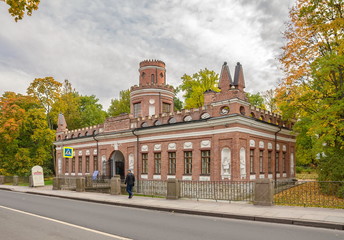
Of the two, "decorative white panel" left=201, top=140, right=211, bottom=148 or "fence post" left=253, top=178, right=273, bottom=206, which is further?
"decorative white panel" left=201, top=140, right=211, bottom=148

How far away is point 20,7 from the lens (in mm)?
8297

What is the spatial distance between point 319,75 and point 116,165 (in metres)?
22.0

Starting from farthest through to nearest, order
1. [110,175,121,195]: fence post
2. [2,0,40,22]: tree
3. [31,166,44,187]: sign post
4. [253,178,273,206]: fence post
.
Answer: [31,166,44,187]: sign post → [110,175,121,195]: fence post → [253,178,273,206]: fence post → [2,0,40,22]: tree

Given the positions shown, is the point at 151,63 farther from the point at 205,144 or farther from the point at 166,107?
the point at 205,144

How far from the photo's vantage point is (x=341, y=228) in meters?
9.63

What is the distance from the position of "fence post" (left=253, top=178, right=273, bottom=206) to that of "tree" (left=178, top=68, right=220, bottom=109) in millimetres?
27611

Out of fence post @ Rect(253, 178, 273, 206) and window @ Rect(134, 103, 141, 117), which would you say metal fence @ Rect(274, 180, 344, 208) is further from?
window @ Rect(134, 103, 141, 117)

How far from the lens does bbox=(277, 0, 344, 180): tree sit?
1772cm

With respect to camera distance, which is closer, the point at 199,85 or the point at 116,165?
the point at 116,165

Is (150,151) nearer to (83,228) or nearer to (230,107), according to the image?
(230,107)

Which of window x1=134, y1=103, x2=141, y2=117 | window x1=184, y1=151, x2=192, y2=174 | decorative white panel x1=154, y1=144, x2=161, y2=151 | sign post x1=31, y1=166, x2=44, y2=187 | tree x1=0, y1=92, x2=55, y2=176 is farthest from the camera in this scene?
tree x1=0, y1=92, x2=55, y2=176

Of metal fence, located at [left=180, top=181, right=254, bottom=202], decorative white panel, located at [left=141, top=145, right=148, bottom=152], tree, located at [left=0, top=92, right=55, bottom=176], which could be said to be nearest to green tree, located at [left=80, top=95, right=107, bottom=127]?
tree, located at [left=0, top=92, right=55, bottom=176]

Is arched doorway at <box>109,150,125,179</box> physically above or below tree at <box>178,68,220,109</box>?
below

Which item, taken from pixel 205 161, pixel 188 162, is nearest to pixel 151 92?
pixel 188 162
